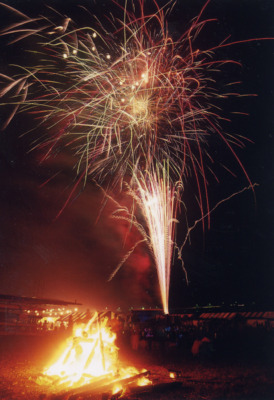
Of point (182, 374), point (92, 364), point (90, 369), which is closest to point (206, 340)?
Result: point (182, 374)

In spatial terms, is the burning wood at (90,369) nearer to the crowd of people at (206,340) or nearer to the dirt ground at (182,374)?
the dirt ground at (182,374)

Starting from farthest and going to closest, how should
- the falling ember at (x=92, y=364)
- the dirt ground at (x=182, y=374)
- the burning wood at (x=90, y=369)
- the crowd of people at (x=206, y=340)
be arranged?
1. the crowd of people at (x=206, y=340)
2. the falling ember at (x=92, y=364)
3. the burning wood at (x=90, y=369)
4. the dirt ground at (x=182, y=374)

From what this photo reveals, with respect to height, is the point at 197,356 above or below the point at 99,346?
below

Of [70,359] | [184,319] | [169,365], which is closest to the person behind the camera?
[70,359]

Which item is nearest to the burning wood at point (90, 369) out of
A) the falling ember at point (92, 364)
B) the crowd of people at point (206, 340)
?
the falling ember at point (92, 364)

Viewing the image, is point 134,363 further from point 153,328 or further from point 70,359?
point 153,328

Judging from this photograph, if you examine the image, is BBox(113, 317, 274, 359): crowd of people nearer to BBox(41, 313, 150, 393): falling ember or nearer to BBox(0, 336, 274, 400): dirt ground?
BBox(0, 336, 274, 400): dirt ground

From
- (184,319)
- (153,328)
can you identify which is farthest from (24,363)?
(184,319)
